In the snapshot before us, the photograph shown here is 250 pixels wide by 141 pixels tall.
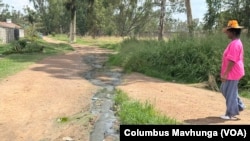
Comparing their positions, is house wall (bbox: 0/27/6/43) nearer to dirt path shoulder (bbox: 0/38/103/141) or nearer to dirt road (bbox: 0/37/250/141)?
dirt road (bbox: 0/37/250/141)

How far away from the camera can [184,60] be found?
13539 millimetres

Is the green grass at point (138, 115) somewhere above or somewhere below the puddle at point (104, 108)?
above

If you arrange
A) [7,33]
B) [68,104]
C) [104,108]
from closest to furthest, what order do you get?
1. [104,108]
2. [68,104]
3. [7,33]

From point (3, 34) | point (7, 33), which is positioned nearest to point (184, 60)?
point (3, 34)

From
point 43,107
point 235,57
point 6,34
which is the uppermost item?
point 6,34

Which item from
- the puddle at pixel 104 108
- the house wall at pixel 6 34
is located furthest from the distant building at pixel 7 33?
the puddle at pixel 104 108

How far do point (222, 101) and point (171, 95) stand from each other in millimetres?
1340

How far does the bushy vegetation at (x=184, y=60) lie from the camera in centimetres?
1248

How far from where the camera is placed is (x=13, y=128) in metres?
6.61

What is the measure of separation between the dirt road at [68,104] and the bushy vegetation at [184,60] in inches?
39.6

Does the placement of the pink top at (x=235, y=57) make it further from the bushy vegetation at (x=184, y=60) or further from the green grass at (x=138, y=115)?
the bushy vegetation at (x=184, y=60)

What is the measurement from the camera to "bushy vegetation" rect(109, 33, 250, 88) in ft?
40.9

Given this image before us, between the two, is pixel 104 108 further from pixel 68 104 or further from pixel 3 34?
pixel 3 34

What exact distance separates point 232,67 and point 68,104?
3.86 m
